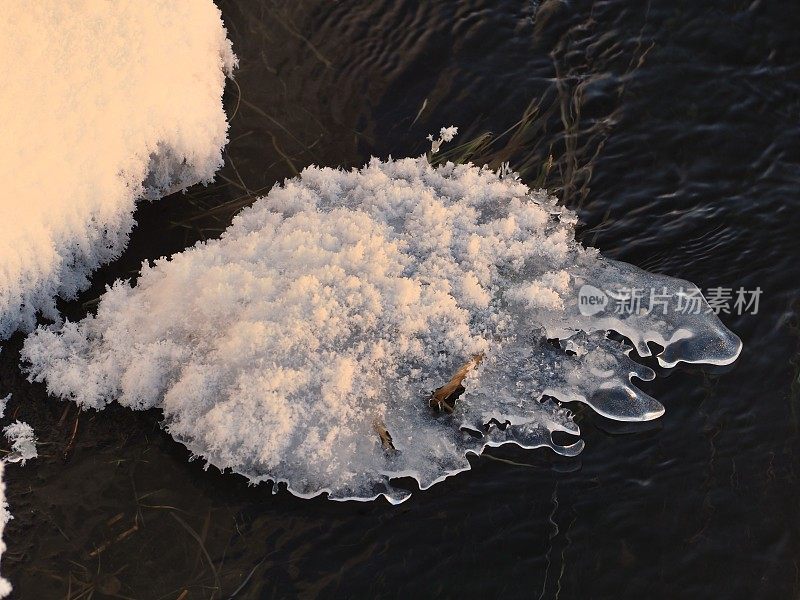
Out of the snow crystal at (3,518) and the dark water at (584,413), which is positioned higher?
the dark water at (584,413)

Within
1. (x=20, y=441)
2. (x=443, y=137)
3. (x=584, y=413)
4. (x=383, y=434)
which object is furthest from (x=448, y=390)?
(x=20, y=441)

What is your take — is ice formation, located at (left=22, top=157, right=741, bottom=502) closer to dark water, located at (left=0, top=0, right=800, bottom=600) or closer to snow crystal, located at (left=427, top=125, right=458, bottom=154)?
dark water, located at (left=0, top=0, right=800, bottom=600)

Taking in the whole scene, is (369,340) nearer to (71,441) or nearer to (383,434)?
(383,434)

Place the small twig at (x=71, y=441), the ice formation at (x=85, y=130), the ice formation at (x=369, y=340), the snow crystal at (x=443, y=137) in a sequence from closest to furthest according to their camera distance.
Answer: the ice formation at (x=369, y=340)
the small twig at (x=71, y=441)
the ice formation at (x=85, y=130)
the snow crystal at (x=443, y=137)

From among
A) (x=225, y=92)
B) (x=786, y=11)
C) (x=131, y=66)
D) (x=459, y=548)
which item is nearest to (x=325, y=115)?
(x=225, y=92)

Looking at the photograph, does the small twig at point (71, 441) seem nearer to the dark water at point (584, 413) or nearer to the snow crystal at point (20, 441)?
the dark water at point (584, 413)

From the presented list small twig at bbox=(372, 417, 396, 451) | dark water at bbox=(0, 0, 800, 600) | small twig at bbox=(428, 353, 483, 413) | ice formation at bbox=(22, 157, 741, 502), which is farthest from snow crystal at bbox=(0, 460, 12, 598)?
small twig at bbox=(428, 353, 483, 413)

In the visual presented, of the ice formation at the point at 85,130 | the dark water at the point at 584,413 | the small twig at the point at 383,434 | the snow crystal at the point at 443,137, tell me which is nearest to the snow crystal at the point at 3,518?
the dark water at the point at 584,413
